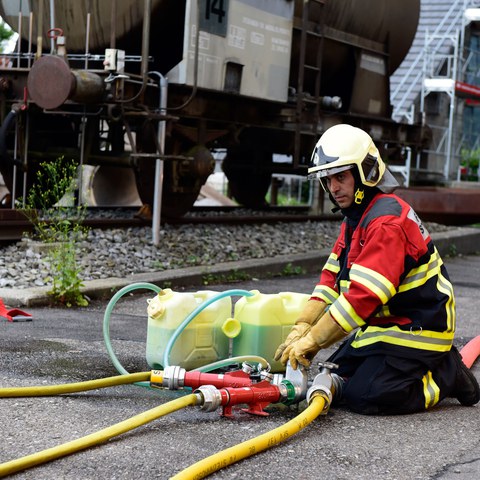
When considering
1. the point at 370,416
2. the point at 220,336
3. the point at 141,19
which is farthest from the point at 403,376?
the point at 141,19

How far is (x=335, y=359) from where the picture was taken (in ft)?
15.9

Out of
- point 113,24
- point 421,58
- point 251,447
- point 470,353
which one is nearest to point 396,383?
point 251,447

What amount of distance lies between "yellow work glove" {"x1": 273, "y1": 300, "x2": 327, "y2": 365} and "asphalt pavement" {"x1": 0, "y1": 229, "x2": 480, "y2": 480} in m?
0.31

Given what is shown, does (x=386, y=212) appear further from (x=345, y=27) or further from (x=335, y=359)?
(x=345, y=27)

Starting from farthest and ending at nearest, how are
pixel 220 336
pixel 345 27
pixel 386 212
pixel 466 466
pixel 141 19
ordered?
1. pixel 345 27
2. pixel 141 19
3. pixel 220 336
4. pixel 386 212
5. pixel 466 466

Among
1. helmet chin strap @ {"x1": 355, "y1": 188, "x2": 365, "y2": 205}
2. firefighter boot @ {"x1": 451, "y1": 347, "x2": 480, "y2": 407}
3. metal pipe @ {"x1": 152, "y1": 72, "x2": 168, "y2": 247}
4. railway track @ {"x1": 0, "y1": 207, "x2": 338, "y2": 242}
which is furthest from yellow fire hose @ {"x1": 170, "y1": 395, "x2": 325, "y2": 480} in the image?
metal pipe @ {"x1": 152, "y1": 72, "x2": 168, "y2": 247}

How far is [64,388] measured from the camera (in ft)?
14.5

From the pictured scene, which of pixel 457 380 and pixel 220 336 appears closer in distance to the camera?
pixel 457 380

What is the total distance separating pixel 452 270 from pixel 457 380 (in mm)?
7377

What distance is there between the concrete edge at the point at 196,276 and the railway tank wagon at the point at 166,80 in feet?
4.46

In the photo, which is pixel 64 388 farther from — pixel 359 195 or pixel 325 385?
pixel 359 195

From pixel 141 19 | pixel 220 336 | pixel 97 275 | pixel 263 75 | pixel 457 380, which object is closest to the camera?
pixel 457 380

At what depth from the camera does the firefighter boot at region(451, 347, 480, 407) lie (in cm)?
470

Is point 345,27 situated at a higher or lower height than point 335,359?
higher
